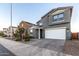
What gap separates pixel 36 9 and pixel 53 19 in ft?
2.69

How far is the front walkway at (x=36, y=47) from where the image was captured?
17.9 ft

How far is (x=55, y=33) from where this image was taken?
19.0ft

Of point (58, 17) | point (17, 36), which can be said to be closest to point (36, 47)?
point (17, 36)

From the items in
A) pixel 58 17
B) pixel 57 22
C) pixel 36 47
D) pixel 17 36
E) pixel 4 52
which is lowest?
pixel 4 52

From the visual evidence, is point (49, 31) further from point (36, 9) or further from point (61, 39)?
point (36, 9)

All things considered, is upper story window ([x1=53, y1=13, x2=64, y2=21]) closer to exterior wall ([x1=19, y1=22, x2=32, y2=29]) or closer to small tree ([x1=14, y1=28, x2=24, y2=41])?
exterior wall ([x1=19, y1=22, x2=32, y2=29])

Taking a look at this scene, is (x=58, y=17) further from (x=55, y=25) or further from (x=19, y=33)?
(x=19, y=33)

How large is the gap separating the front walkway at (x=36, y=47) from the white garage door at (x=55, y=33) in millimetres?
223

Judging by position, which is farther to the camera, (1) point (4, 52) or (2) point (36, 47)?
(2) point (36, 47)

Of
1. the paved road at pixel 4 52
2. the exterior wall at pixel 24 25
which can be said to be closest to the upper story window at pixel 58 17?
the exterior wall at pixel 24 25

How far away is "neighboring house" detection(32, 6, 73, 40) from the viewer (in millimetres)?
5507

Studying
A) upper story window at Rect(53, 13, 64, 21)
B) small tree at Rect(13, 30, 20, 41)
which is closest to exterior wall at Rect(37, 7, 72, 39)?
upper story window at Rect(53, 13, 64, 21)

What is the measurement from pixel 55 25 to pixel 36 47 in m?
1.19

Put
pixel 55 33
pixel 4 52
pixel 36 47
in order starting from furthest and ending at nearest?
pixel 55 33 < pixel 36 47 < pixel 4 52
